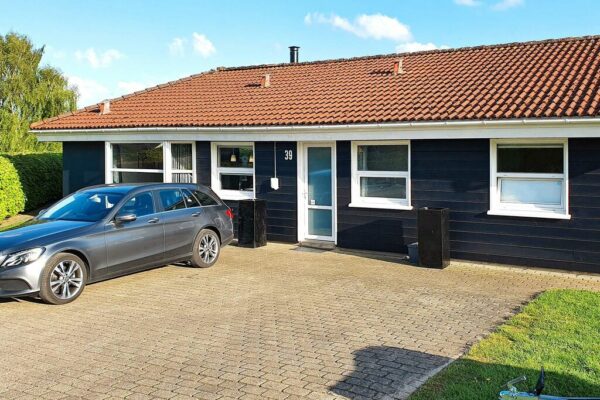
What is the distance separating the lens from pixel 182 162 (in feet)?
51.2

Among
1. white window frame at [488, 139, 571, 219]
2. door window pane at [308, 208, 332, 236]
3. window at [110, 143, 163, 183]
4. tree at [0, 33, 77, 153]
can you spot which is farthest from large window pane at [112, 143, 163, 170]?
tree at [0, 33, 77, 153]

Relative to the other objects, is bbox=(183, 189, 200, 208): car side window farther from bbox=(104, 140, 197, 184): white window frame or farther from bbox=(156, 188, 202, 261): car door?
bbox=(104, 140, 197, 184): white window frame

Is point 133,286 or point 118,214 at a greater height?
point 118,214

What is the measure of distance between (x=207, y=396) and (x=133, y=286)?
16.0ft

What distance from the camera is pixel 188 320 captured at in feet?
25.1

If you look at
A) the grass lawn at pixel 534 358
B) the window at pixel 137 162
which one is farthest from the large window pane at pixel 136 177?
the grass lawn at pixel 534 358

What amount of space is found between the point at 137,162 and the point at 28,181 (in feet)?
19.7

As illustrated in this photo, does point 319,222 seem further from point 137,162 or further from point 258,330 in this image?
point 258,330

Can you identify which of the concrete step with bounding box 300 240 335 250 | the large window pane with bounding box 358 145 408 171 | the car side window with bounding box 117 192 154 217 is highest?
the large window pane with bounding box 358 145 408 171

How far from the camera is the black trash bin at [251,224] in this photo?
13594mm

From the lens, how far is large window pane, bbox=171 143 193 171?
15.5 metres

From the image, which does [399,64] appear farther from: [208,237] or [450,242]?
[208,237]

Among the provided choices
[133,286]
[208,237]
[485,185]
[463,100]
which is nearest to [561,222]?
[485,185]

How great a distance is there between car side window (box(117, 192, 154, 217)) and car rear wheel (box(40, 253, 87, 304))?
1255 millimetres
